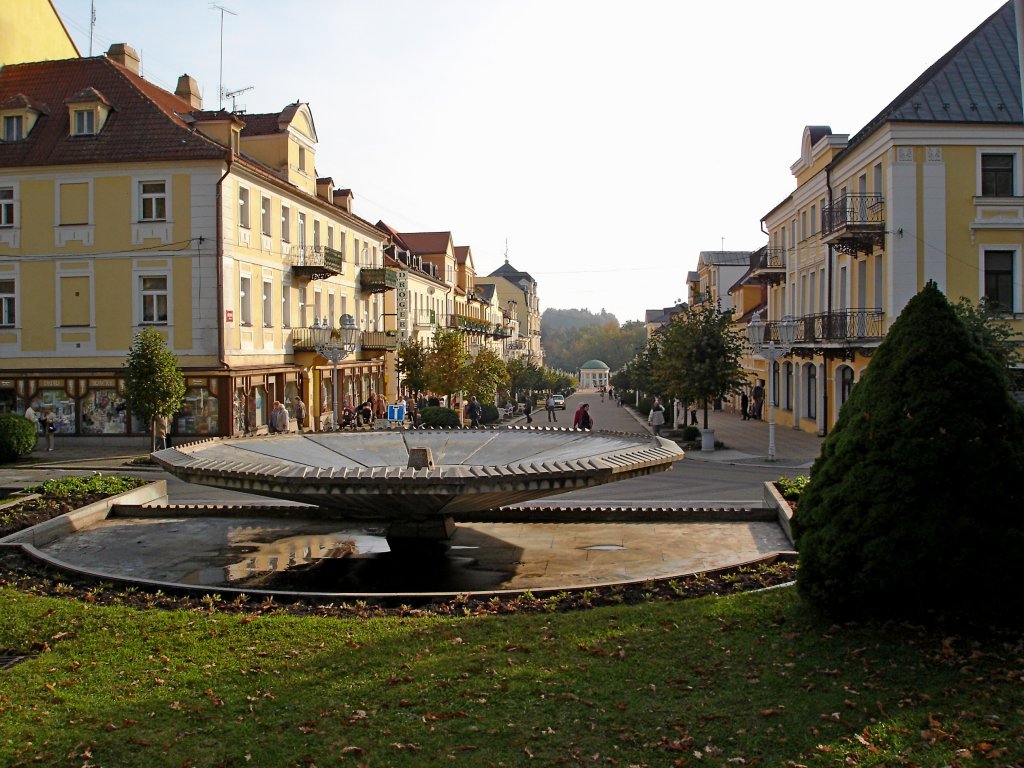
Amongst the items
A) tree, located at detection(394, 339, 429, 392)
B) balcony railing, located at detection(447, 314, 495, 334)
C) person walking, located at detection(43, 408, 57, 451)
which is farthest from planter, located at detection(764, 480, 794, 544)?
balcony railing, located at detection(447, 314, 495, 334)

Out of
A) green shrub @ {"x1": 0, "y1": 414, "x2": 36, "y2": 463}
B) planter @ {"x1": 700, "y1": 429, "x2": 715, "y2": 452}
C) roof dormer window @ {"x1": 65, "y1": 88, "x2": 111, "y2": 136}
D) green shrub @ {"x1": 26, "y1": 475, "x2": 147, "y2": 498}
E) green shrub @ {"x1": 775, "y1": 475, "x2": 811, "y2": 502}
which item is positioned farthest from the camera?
planter @ {"x1": 700, "y1": 429, "x2": 715, "y2": 452}

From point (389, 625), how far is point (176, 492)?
52.2 ft

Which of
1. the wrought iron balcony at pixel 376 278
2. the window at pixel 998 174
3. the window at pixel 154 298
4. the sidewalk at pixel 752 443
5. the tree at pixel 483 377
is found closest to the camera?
the window at pixel 998 174

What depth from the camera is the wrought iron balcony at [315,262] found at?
40031 millimetres

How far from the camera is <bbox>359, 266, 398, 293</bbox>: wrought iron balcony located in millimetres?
51156

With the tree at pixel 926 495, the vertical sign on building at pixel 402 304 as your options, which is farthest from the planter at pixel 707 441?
the tree at pixel 926 495

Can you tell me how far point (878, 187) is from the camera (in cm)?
3338

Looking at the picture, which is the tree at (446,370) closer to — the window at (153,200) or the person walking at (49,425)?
the window at (153,200)

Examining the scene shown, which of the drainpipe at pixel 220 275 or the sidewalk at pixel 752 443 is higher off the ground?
the drainpipe at pixel 220 275

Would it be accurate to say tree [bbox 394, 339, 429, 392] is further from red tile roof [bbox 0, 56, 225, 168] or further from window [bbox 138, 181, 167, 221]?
red tile roof [bbox 0, 56, 225, 168]

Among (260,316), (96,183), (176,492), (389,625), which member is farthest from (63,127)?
(389,625)

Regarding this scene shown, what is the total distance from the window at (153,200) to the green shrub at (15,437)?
8201 millimetres

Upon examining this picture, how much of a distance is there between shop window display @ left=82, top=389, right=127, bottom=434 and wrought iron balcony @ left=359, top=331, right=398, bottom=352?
16241 mm

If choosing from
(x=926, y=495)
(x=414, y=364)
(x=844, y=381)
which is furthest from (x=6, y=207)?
(x=926, y=495)
